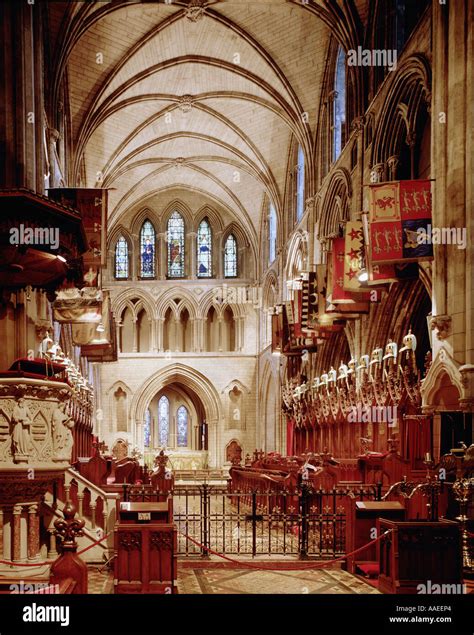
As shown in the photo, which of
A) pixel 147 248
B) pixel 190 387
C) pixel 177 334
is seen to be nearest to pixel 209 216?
pixel 147 248

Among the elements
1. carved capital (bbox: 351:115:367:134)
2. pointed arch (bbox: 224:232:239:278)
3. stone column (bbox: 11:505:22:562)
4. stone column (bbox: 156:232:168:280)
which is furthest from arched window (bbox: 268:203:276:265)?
stone column (bbox: 11:505:22:562)

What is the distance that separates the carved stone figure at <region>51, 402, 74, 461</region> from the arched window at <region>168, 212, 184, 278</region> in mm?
30720

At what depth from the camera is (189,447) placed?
38719 mm

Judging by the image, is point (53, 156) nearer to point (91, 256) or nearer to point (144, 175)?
point (91, 256)

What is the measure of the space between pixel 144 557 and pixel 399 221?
7119mm

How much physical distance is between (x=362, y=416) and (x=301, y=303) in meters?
4.56

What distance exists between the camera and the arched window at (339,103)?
22688 mm

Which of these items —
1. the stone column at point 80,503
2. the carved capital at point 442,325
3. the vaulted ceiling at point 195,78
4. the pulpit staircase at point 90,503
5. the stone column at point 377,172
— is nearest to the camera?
the pulpit staircase at point 90,503

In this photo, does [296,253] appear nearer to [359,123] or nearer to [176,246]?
[359,123]

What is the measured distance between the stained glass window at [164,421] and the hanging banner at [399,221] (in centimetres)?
2739

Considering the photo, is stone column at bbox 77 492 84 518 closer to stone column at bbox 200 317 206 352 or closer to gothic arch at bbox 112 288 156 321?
stone column at bbox 200 317 206 352

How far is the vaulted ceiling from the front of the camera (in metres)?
22.1

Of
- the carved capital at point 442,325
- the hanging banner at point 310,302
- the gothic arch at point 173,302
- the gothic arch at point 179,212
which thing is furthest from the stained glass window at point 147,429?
the carved capital at point 442,325

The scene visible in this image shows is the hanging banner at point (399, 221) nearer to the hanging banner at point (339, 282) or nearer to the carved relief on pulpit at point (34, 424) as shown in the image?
the hanging banner at point (339, 282)
